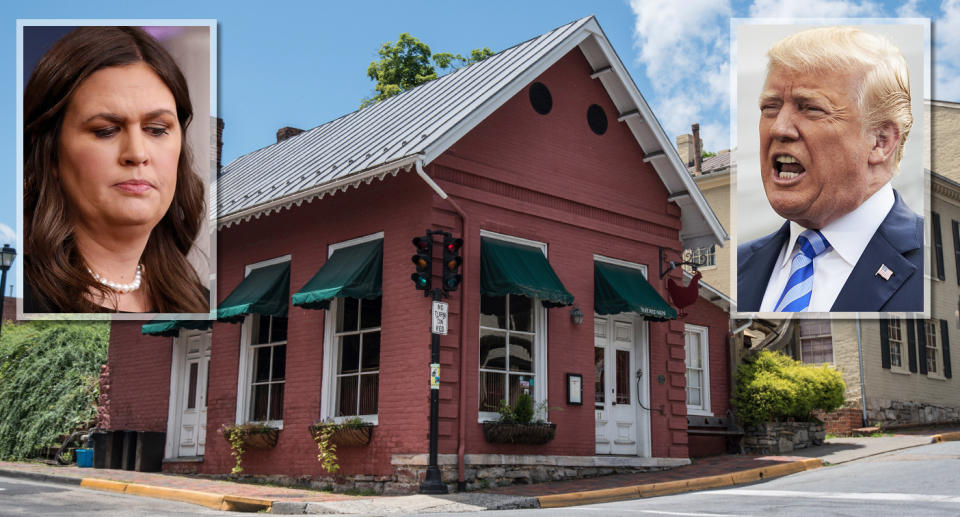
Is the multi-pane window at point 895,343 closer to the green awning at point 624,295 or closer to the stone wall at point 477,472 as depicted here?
the green awning at point 624,295

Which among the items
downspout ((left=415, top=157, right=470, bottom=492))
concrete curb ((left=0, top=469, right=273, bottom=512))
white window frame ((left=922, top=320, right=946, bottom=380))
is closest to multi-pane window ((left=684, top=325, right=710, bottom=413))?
downspout ((left=415, top=157, right=470, bottom=492))

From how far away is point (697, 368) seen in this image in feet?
66.3

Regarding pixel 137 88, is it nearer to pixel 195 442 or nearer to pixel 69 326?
pixel 195 442

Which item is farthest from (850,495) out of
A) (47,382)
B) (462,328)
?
(47,382)

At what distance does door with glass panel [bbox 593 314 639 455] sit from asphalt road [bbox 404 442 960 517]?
105 inches

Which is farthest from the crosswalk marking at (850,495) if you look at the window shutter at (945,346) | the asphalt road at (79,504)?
the window shutter at (945,346)

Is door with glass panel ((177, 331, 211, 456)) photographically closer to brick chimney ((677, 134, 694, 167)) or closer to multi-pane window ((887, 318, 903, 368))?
multi-pane window ((887, 318, 903, 368))

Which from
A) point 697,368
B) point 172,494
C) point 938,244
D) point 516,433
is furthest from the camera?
point 938,244

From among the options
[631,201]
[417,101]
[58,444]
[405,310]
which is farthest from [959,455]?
[58,444]

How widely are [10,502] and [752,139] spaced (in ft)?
32.4

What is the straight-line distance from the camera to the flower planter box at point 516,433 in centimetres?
1384

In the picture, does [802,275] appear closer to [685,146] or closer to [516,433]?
[516,433]

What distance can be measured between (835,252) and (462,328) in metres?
8.52

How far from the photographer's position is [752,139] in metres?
5.93
